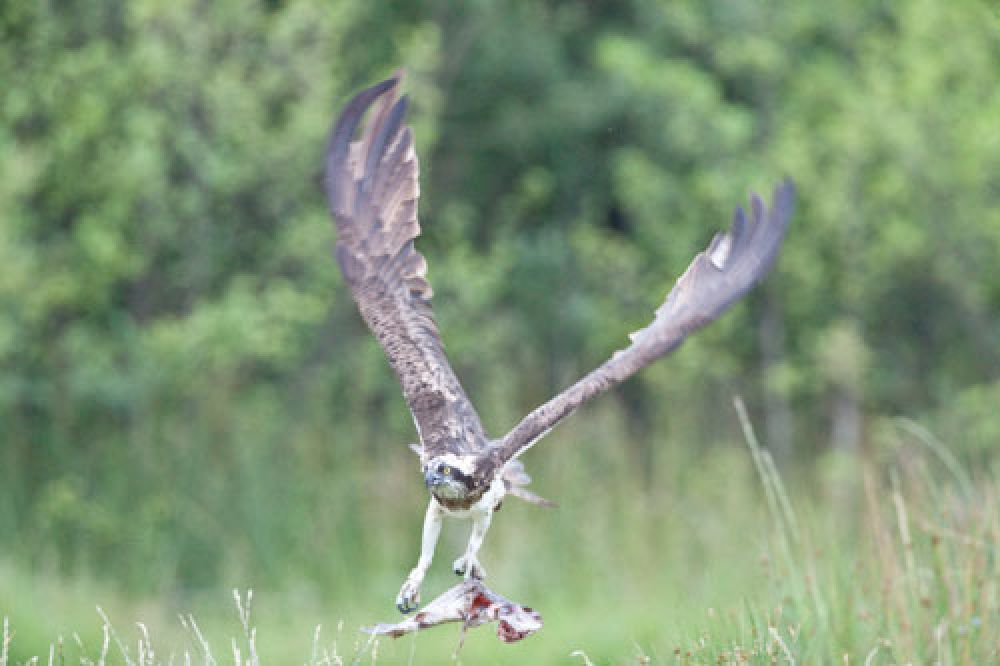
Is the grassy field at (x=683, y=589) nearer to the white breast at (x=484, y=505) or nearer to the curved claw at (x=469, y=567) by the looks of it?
the curved claw at (x=469, y=567)

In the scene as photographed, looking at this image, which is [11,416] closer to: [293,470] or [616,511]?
[293,470]

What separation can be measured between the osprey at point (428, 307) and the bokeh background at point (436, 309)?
13.1 ft

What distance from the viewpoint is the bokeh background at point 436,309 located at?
11359mm

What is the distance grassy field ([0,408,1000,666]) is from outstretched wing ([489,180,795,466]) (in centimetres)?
75

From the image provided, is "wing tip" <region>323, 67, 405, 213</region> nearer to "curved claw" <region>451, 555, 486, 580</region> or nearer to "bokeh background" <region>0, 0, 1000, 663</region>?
"curved claw" <region>451, 555, 486, 580</region>

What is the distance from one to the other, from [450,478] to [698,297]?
121 cm

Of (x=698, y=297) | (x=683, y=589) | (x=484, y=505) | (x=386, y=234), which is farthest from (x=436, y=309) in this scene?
(x=484, y=505)

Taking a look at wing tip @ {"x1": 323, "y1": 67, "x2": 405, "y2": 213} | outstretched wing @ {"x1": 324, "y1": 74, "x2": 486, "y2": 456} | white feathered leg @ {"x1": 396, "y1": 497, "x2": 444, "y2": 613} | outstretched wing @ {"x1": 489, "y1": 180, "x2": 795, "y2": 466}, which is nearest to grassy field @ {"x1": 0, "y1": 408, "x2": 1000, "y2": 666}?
white feathered leg @ {"x1": 396, "y1": 497, "x2": 444, "y2": 613}

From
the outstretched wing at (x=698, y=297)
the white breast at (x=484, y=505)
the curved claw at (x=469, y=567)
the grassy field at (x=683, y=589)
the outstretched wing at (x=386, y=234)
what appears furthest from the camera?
the grassy field at (x=683, y=589)

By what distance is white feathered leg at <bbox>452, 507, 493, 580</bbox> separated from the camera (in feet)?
15.8

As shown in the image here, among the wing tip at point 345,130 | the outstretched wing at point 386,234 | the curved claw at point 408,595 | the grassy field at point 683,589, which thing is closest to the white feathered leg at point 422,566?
the curved claw at point 408,595

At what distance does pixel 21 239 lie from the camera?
11.4 m

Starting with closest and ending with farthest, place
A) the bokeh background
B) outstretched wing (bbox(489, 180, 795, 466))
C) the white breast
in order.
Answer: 1. the white breast
2. outstretched wing (bbox(489, 180, 795, 466))
3. the bokeh background

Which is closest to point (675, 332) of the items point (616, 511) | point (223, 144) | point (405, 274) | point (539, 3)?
point (405, 274)
